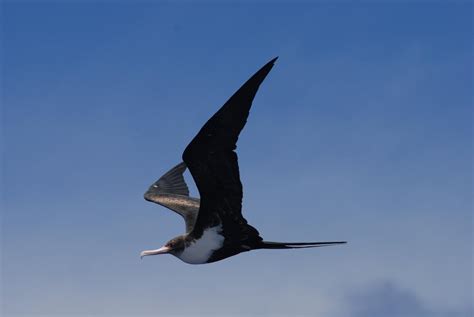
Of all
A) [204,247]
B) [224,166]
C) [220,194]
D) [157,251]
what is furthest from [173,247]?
[224,166]

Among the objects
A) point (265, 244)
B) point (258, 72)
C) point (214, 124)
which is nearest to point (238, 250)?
point (265, 244)

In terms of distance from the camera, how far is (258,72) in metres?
9.67

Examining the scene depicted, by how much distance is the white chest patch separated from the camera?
38.9ft

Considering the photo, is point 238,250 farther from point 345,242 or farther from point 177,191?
point 177,191

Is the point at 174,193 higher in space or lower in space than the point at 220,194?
higher

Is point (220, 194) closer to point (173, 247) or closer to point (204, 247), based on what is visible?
point (204, 247)

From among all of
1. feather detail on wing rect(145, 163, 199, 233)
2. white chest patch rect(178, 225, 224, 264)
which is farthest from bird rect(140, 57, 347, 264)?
feather detail on wing rect(145, 163, 199, 233)

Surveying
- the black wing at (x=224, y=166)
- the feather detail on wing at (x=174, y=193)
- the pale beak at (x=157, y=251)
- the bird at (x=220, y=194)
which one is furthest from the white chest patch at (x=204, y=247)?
the feather detail on wing at (x=174, y=193)

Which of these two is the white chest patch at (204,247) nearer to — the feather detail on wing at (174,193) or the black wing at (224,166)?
the black wing at (224,166)

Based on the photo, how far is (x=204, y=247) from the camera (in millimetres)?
12133

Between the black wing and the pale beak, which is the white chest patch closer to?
the black wing

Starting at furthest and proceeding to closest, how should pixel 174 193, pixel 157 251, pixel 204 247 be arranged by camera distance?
1. pixel 174 193
2. pixel 157 251
3. pixel 204 247

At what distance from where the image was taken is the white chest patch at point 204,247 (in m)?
11.9

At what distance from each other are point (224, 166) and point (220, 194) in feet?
2.01
